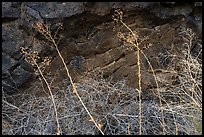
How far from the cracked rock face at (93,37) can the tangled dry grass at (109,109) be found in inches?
4.6

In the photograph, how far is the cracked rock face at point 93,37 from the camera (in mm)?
3279

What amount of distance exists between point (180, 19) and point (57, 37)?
1059mm

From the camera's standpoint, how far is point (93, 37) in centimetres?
343

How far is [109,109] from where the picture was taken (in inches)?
120

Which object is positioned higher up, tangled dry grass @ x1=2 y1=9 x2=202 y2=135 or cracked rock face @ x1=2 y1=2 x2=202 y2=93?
cracked rock face @ x1=2 y1=2 x2=202 y2=93

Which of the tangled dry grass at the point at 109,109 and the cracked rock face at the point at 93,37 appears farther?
the cracked rock face at the point at 93,37

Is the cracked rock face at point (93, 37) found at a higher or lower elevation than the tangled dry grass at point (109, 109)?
higher

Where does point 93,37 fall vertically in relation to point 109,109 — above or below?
above

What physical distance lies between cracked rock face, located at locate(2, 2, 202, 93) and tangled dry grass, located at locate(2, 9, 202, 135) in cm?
12

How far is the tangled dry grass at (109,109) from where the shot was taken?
2.83m

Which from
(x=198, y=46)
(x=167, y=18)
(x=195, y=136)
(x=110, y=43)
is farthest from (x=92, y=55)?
(x=195, y=136)

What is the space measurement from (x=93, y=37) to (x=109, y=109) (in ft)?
2.28

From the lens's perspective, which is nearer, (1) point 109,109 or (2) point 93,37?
(1) point 109,109

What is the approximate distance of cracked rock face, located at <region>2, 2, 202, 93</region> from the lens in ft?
10.8
